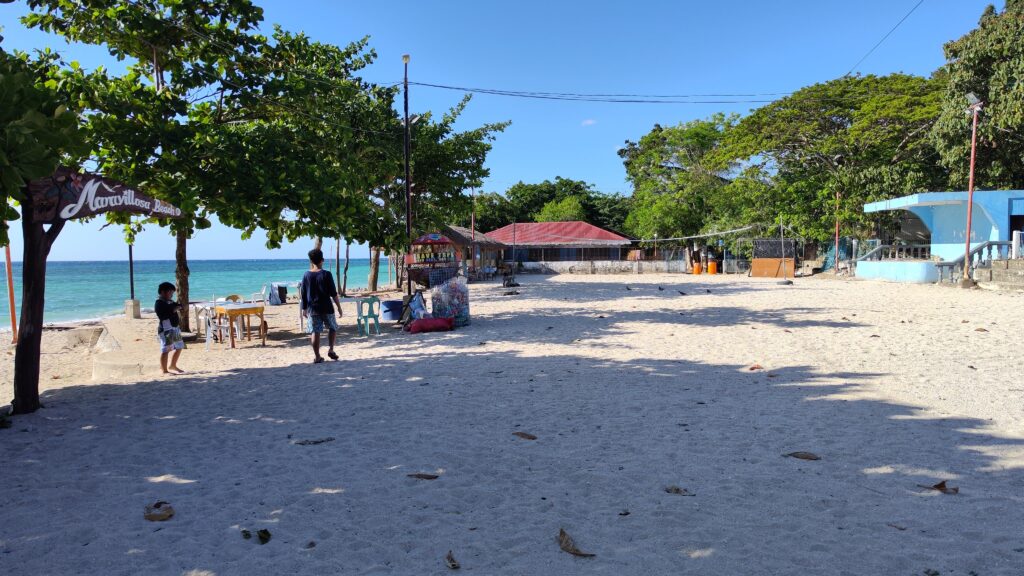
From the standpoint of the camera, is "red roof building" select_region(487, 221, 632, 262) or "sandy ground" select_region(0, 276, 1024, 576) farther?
"red roof building" select_region(487, 221, 632, 262)

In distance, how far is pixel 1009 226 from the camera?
20.6m

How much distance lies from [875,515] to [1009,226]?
78.9 ft

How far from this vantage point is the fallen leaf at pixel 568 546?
8.88 feet

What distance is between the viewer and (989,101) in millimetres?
21750

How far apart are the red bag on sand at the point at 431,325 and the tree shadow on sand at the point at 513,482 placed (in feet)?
15.6

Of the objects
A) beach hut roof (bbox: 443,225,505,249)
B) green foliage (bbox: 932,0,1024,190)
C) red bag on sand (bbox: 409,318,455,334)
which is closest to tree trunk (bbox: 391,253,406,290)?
beach hut roof (bbox: 443,225,505,249)

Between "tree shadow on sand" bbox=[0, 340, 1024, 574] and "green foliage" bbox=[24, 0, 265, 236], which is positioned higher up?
"green foliage" bbox=[24, 0, 265, 236]

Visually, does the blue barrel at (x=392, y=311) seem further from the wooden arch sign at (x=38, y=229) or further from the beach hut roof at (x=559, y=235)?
the beach hut roof at (x=559, y=235)

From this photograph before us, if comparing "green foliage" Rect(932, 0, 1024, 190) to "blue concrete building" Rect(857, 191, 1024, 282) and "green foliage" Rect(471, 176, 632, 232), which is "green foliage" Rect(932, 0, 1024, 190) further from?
"green foliage" Rect(471, 176, 632, 232)

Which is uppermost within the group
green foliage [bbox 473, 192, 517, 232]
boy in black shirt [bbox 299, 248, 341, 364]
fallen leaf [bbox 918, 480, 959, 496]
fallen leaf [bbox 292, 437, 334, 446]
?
green foliage [bbox 473, 192, 517, 232]

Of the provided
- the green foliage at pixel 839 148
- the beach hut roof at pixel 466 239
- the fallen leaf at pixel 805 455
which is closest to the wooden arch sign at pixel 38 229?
the fallen leaf at pixel 805 455

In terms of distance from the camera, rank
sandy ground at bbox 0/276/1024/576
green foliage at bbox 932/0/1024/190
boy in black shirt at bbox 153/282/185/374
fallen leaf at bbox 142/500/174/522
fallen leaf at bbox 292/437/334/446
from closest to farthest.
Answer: sandy ground at bbox 0/276/1024/576
fallen leaf at bbox 142/500/174/522
fallen leaf at bbox 292/437/334/446
boy in black shirt at bbox 153/282/185/374
green foliage at bbox 932/0/1024/190

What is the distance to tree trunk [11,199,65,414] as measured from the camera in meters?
5.54

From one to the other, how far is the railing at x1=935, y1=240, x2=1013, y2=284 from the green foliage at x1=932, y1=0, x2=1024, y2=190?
4.73 meters
